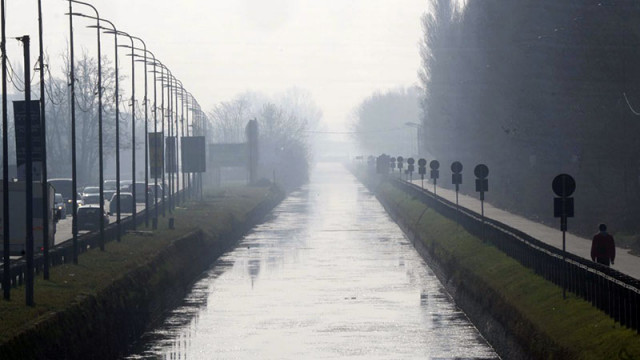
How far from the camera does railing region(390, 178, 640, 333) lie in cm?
2167

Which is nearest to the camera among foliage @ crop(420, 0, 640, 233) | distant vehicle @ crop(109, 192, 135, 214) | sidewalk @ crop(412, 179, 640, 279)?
sidewalk @ crop(412, 179, 640, 279)

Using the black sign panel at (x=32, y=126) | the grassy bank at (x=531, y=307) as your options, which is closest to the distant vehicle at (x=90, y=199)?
the grassy bank at (x=531, y=307)

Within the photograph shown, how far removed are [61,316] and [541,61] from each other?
4982 cm

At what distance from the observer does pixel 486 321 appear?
3491 centimetres

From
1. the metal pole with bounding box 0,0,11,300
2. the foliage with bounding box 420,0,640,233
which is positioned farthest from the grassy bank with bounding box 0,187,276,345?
the foliage with bounding box 420,0,640,233

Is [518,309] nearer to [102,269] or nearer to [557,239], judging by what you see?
[102,269]

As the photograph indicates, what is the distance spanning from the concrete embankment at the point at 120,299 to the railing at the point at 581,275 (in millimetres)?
9770

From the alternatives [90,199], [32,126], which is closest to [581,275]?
[32,126]

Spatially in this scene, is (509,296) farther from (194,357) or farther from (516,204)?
(516,204)

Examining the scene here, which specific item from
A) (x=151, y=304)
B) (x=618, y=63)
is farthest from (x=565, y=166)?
(x=151, y=304)

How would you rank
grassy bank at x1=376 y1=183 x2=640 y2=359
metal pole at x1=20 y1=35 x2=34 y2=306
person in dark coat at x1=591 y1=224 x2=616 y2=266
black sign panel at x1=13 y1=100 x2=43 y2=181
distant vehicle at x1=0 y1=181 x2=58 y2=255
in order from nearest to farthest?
grassy bank at x1=376 y1=183 x2=640 y2=359
metal pole at x1=20 y1=35 x2=34 y2=306
black sign panel at x1=13 y1=100 x2=43 y2=181
person in dark coat at x1=591 y1=224 x2=616 y2=266
distant vehicle at x1=0 y1=181 x2=58 y2=255

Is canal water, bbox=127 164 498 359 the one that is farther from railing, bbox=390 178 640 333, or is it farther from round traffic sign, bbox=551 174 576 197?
round traffic sign, bbox=551 174 576 197

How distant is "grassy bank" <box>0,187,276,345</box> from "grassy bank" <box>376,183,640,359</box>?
9.26m

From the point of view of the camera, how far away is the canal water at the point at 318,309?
34.0m
